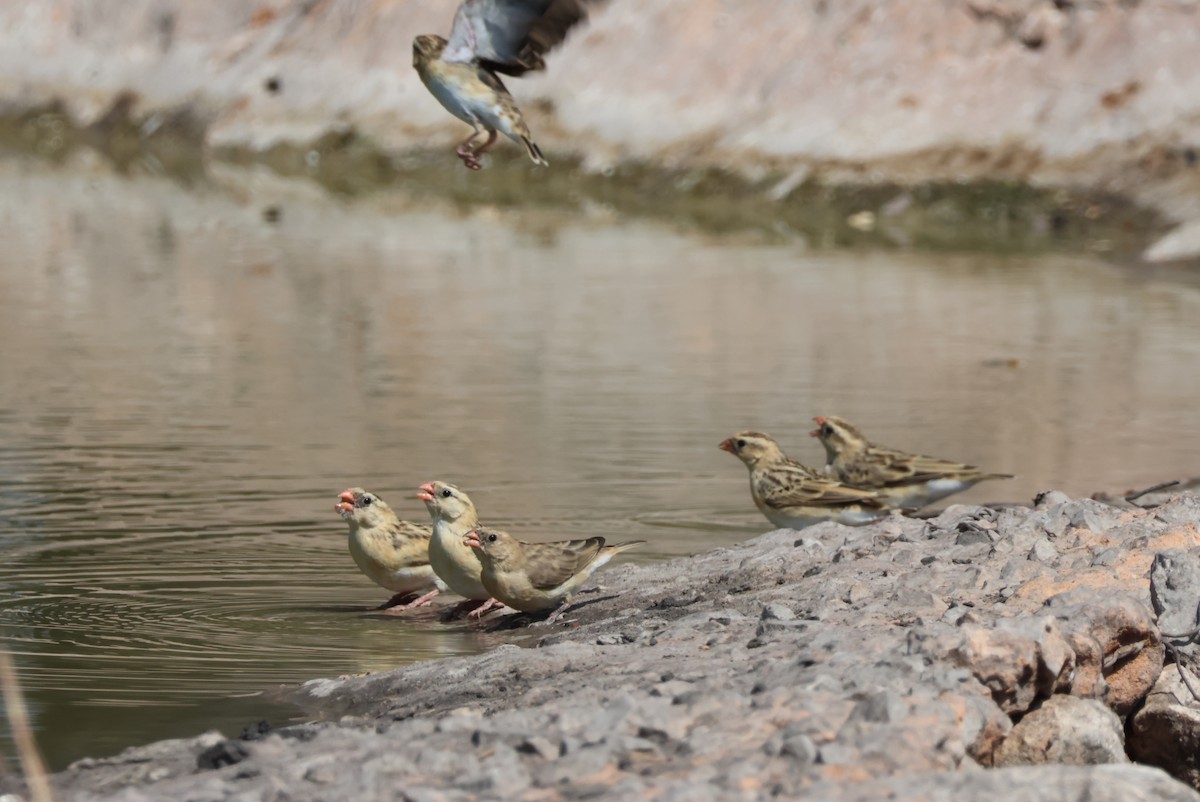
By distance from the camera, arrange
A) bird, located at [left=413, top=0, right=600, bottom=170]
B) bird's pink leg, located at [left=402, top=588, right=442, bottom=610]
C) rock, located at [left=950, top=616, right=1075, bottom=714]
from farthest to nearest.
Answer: bird's pink leg, located at [left=402, top=588, right=442, bottom=610] → bird, located at [left=413, top=0, right=600, bottom=170] → rock, located at [left=950, top=616, right=1075, bottom=714]

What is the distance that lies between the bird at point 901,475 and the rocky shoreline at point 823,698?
74.2 inches

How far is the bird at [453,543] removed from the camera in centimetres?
949

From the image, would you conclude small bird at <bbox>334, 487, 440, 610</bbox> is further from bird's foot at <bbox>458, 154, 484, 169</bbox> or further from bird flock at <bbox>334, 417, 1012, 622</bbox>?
bird's foot at <bbox>458, 154, 484, 169</bbox>

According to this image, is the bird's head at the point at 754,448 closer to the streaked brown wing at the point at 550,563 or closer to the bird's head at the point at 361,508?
the streaked brown wing at the point at 550,563

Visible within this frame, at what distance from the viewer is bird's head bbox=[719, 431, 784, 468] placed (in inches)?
429

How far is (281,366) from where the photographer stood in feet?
56.1

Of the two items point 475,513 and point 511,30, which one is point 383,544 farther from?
point 511,30

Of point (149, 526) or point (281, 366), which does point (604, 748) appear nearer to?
point (149, 526)

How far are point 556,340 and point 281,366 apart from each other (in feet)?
9.19

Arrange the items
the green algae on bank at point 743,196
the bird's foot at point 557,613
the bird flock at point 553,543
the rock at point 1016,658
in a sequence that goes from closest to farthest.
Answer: the rock at point 1016,658 → the bird flock at point 553,543 → the bird's foot at point 557,613 → the green algae on bank at point 743,196

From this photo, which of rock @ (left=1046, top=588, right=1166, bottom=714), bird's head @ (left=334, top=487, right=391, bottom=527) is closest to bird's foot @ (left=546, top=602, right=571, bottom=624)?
bird's head @ (left=334, top=487, right=391, bottom=527)

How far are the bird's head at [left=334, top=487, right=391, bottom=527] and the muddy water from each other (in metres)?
0.47

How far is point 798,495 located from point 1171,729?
3.61 meters

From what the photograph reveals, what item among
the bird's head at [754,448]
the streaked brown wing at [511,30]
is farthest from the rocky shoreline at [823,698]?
the streaked brown wing at [511,30]
